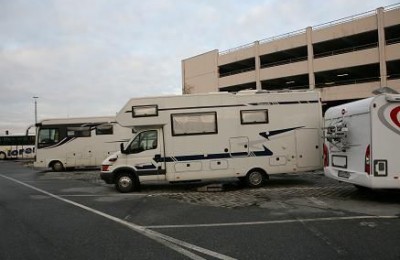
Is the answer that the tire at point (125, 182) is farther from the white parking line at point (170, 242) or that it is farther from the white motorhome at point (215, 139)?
the white parking line at point (170, 242)

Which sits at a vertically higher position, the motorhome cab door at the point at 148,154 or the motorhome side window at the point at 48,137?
the motorhome side window at the point at 48,137

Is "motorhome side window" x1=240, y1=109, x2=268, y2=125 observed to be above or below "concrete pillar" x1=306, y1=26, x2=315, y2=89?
below

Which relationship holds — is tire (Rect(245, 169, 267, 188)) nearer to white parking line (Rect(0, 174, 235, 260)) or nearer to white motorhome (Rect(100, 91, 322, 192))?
white motorhome (Rect(100, 91, 322, 192))

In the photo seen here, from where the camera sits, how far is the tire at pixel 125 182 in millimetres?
14461

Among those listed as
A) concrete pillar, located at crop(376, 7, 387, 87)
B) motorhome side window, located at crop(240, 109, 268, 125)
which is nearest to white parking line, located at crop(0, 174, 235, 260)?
motorhome side window, located at crop(240, 109, 268, 125)

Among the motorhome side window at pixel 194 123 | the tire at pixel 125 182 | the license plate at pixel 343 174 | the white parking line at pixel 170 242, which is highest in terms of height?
the motorhome side window at pixel 194 123

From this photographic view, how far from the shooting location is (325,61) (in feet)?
158

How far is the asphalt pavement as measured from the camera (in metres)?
6.58

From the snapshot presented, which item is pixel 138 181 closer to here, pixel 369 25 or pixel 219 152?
pixel 219 152

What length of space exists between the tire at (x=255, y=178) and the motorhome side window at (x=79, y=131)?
1401cm

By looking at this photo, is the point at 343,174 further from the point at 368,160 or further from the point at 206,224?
the point at 206,224

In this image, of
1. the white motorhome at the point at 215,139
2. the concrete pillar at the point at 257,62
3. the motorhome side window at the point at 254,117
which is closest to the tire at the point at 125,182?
the white motorhome at the point at 215,139

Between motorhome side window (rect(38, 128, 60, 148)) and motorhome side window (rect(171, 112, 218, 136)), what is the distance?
1352 centimetres

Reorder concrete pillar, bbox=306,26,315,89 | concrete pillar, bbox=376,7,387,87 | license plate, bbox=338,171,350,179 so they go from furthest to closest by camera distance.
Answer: concrete pillar, bbox=306,26,315,89 → concrete pillar, bbox=376,7,387,87 → license plate, bbox=338,171,350,179
